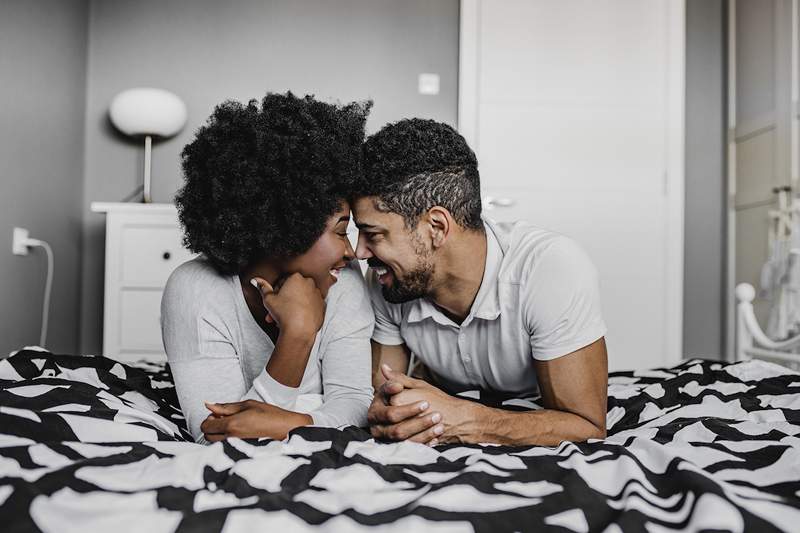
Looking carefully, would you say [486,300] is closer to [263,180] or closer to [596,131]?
[263,180]

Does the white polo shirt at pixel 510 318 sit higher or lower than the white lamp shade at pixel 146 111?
lower

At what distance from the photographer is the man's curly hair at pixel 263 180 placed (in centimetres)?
121

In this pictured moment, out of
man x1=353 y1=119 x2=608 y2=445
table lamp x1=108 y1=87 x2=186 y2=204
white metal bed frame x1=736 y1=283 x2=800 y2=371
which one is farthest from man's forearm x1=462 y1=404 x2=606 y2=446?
table lamp x1=108 y1=87 x2=186 y2=204

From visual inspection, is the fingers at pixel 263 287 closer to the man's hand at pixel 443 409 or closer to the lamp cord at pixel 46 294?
the man's hand at pixel 443 409

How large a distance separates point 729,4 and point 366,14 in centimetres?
178

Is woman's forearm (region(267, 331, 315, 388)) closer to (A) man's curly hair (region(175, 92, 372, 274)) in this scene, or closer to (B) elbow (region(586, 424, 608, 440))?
(A) man's curly hair (region(175, 92, 372, 274))

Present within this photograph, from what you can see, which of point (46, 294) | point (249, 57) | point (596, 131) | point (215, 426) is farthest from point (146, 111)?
point (215, 426)

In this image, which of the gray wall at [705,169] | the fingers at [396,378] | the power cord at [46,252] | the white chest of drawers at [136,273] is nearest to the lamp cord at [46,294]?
the power cord at [46,252]

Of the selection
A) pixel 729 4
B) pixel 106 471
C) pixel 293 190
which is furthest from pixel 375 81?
pixel 106 471

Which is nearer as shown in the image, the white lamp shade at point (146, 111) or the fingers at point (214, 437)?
Result: the fingers at point (214, 437)

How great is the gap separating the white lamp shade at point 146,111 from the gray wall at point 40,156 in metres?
0.24

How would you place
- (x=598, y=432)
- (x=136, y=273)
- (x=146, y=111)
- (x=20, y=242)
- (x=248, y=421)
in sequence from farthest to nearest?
1. (x=146, y=111)
2. (x=136, y=273)
3. (x=20, y=242)
4. (x=598, y=432)
5. (x=248, y=421)

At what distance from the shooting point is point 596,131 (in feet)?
10.4

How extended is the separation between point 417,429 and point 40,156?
2257 mm
